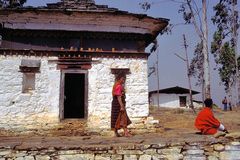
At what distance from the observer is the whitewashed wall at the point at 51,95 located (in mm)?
11109

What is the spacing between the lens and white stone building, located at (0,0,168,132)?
11.2m

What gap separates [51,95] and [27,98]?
809 mm

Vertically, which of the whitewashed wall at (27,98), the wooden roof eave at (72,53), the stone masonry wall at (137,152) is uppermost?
the wooden roof eave at (72,53)

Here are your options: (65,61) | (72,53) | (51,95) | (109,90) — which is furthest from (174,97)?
(51,95)

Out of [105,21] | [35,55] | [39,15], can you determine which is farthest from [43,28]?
[105,21]

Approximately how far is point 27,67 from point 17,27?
1830 mm

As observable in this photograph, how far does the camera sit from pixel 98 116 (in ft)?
37.3

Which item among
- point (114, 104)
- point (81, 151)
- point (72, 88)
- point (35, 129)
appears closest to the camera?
point (81, 151)

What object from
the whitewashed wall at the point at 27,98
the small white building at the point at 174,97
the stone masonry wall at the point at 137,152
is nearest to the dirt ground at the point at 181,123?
the stone masonry wall at the point at 137,152

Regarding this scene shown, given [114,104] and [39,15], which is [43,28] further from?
[114,104]

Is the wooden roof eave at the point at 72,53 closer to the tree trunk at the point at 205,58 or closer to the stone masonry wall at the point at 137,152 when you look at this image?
the stone masonry wall at the point at 137,152

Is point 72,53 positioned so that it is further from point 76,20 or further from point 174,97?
point 174,97

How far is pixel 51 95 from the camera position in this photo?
1135cm

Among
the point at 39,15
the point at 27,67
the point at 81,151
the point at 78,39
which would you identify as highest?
the point at 39,15
